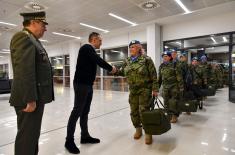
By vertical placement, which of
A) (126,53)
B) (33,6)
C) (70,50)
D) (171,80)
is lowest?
(171,80)

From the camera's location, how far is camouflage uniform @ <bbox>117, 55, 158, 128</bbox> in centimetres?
272

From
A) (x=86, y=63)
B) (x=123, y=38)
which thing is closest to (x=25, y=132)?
(x=86, y=63)

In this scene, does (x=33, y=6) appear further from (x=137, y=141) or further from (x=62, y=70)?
(x=62, y=70)

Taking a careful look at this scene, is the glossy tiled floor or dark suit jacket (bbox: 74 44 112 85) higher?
dark suit jacket (bbox: 74 44 112 85)

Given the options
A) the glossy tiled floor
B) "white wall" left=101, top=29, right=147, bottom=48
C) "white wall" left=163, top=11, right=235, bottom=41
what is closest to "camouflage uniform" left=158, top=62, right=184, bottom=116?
the glossy tiled floor

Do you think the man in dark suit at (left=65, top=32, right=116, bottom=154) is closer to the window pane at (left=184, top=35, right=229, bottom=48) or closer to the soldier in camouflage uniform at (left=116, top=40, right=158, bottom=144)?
the soldier in camouflage uniform at (left=116, top=40, right=158, bottom=144)

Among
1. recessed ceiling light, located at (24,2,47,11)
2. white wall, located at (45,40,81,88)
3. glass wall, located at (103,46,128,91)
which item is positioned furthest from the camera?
white wall, located at (45,40,81,88)

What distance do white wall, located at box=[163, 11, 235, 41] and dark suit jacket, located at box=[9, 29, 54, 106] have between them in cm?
700

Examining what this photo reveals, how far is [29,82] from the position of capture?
1.45m

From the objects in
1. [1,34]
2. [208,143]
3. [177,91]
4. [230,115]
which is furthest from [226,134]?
[1,34]

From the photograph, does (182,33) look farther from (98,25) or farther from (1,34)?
(1,34)

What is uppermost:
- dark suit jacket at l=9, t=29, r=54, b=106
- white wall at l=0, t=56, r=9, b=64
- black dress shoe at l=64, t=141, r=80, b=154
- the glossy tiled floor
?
white wall at l=0, t=56, r=9, b=64

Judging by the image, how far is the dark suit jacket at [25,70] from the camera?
4.73ft

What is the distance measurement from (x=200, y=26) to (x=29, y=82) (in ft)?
24.1
